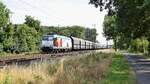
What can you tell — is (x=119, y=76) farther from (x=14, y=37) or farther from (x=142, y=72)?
(x=14, y=37)

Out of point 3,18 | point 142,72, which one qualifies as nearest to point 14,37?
point 3,18

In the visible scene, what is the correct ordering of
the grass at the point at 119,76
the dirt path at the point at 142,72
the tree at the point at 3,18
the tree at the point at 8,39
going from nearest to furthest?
the grass at the point at 119,76
the dirt path at the point at 142,72
the tree at the point at 3,18
the tree at the point at 8,39

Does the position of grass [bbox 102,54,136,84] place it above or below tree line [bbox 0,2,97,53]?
below

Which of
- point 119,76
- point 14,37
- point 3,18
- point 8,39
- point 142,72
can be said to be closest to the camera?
point 119,76

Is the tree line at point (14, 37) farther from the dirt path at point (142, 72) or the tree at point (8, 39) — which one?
the dirt path at point (142, 72)

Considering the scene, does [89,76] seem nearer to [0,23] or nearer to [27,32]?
[0,23]

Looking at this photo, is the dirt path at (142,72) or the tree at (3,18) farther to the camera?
the tree at (3,18)

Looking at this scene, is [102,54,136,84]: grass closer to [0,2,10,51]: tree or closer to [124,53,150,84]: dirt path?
[124,53,150,84]: dirt path

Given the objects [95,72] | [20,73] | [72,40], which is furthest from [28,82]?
[72,40]

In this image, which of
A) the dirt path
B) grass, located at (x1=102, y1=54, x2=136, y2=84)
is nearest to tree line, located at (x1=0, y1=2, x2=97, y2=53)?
the dirt path

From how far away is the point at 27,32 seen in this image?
89.9 meters

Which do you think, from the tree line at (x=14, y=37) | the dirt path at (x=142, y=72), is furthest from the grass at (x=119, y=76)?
the tree line at (x=14, y=37)

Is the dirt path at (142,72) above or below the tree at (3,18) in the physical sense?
below

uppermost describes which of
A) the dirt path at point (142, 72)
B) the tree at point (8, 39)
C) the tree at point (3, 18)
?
the tree at point (3, 18)
